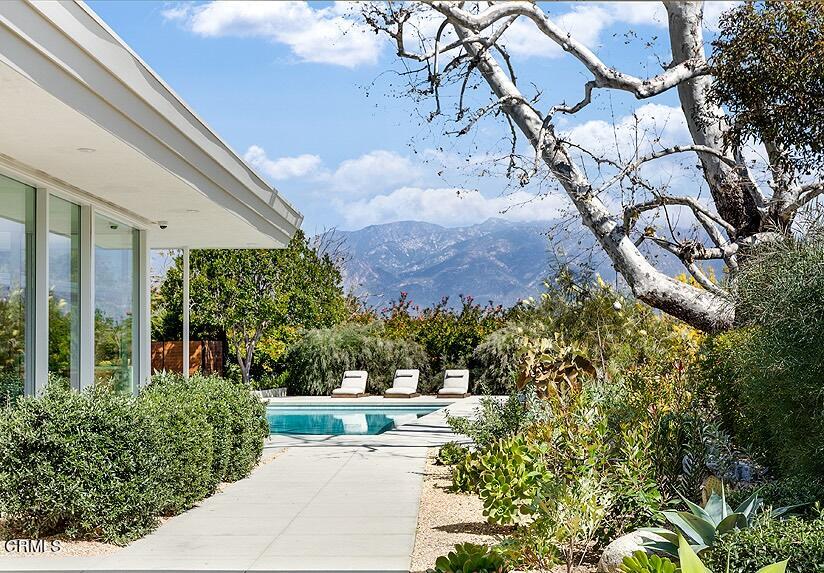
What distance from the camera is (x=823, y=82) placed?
25.9 ft

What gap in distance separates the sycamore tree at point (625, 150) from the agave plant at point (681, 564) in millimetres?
5928

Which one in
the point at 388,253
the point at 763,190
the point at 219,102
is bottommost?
the point at 763,190

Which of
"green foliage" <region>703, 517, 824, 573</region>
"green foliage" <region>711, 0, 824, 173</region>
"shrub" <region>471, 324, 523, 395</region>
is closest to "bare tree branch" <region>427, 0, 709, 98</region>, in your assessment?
"green foliage" <region>711, 0, 824, 173</region>

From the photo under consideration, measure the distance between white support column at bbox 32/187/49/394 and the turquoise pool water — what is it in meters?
7.81

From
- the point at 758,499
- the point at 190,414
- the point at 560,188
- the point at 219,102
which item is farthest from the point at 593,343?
the point at 219,102

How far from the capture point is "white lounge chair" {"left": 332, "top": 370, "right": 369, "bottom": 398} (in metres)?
21.8

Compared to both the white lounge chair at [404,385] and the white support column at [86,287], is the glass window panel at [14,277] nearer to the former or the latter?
the white support column at [86,287]

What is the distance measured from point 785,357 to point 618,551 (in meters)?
1.57

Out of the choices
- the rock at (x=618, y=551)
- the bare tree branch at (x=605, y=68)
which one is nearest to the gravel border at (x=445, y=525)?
the rock at (x=618, y=551)

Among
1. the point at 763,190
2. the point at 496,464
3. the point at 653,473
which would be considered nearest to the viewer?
the point at 653,473

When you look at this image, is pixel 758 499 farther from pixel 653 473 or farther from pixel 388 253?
pixel 388 253

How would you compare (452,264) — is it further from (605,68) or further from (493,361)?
(605,68)

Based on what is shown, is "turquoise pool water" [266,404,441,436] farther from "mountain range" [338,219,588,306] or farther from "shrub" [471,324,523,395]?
"mountain range" [338,219,588,306]

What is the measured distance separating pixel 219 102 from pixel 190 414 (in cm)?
18362
